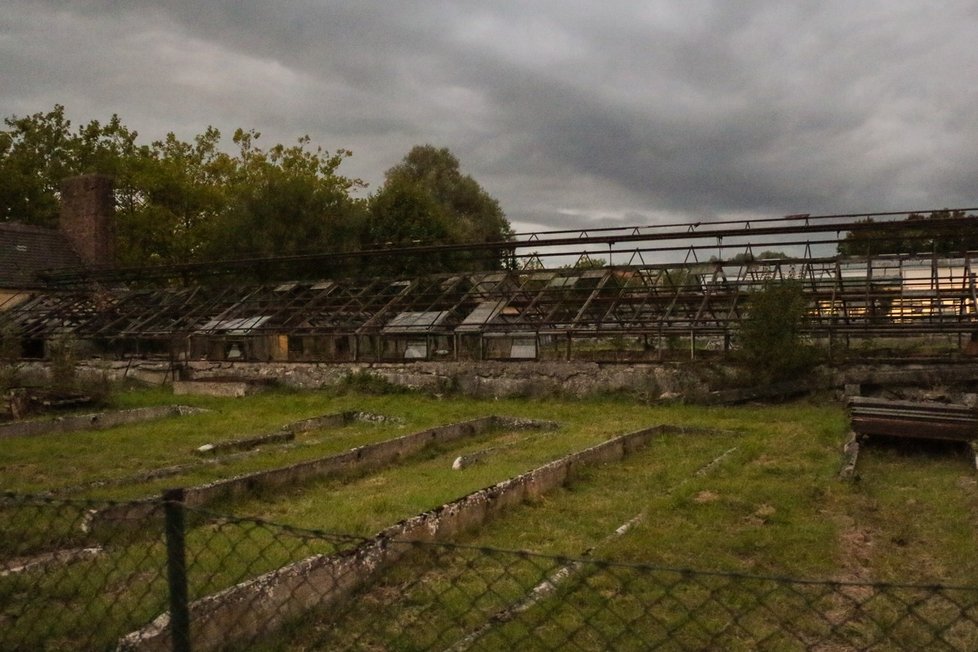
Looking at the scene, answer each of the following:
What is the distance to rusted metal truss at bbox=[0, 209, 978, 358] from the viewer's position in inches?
780

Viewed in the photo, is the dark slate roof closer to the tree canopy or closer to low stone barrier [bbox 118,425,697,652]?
the tree canopy

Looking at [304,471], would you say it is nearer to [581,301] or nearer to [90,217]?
[581,301]

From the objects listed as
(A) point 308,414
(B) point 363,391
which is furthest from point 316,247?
(A) point 308,414

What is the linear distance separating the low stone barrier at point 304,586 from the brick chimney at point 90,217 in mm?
33075

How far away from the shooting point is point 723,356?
1933 centimetres

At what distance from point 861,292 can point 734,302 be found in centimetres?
350

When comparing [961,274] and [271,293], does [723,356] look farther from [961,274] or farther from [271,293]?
[271,293]

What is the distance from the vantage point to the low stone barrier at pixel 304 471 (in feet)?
26.9

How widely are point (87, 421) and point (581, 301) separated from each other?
1346 centimetres

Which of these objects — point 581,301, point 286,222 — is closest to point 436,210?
point 286,222

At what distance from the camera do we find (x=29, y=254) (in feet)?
114

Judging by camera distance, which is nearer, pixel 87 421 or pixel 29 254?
pixel 87 421

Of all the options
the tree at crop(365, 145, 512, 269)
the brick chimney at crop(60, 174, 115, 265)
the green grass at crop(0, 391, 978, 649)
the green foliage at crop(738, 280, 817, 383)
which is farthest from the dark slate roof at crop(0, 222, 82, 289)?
the green foliage at crop(738, 280, 817, 383)

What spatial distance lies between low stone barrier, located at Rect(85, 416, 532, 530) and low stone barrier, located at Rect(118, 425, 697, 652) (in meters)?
A: 1.84
